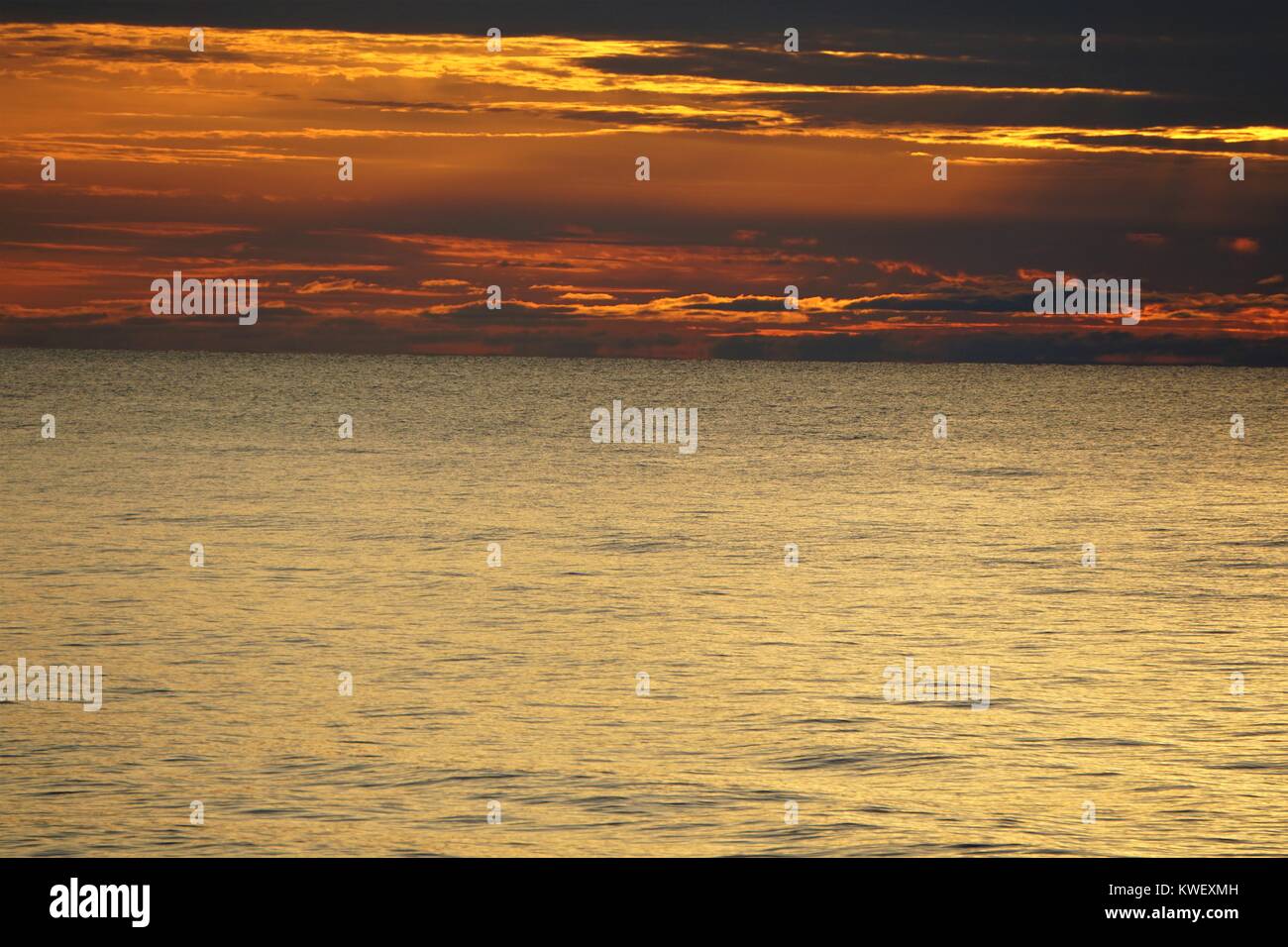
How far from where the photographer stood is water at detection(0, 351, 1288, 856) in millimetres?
19062

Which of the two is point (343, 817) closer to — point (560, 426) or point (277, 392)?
point (560, 426)

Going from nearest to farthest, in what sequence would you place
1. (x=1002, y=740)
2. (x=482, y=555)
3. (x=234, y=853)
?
(x=234, y=853), (x=1002, y=740), (x=482, y=555)

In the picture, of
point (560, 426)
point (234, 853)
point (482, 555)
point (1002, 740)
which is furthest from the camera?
point (560, 426)

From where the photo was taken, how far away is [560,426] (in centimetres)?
12694

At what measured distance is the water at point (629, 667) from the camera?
19062mm

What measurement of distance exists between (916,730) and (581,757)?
18.0 feet

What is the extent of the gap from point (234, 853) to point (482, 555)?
85.9 feet

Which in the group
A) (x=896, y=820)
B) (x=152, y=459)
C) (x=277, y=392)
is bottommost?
(x=896, y=820)

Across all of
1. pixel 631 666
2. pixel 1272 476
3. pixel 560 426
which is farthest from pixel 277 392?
pixel 631 666

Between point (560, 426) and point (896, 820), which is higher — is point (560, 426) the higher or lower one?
the higher one

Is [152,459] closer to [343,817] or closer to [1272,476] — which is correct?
[1272,476]

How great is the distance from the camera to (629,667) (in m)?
28.3

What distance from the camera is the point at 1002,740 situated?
76.1 ft

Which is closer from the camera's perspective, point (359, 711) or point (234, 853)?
point (234, 853)
